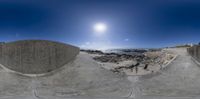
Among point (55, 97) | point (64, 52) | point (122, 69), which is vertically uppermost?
point (64, 52)

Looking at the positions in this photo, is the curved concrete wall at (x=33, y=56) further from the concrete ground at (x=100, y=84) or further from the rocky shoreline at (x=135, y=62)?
the rocky shoreline at (x=135, y=62)

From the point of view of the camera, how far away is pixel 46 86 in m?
17.2

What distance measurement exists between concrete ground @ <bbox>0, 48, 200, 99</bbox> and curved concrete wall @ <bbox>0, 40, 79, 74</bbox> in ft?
2.91

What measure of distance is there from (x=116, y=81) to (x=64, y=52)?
6.38 metres

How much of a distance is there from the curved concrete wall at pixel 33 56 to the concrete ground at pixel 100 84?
2.91ft

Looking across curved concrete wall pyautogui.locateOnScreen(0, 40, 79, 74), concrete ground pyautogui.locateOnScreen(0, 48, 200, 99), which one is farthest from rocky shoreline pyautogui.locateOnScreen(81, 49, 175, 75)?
curved concrete wall pyautogui.locateOnScreen(0, 40, 79, 74)

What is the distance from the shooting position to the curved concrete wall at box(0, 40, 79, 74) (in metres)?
20.1

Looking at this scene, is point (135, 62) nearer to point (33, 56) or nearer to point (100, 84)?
point (100, 84)

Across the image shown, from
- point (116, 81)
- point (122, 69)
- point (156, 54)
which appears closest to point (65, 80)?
point (116, 81)

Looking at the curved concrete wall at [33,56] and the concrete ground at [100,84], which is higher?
the curved concrete wall at [33,56]

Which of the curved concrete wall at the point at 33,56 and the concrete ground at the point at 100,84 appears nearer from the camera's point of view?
the concrete ground at the point at 100,84

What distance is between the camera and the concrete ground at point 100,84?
1491 cm

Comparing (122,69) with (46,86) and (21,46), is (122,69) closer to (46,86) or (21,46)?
(46,86)

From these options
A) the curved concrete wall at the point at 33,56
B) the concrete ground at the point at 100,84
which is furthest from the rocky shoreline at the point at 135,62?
the curved concrete wall at the point at 33,56
